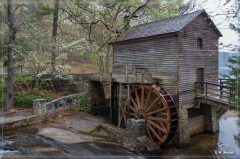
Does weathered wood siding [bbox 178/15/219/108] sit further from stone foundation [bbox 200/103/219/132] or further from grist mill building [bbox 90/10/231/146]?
stone foundation [bbox 200/103/219/132]

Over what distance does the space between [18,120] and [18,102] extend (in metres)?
2.51

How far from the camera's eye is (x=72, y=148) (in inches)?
347

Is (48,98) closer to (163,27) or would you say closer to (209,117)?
(163,27)

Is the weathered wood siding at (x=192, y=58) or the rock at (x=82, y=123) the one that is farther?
the rock at (x=82, y=123)

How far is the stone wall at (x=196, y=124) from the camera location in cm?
1264

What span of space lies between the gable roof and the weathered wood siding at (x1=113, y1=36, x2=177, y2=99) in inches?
13.6

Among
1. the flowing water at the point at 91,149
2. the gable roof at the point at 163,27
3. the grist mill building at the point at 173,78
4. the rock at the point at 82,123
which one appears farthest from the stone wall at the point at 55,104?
the gable roof at the point at 163,27

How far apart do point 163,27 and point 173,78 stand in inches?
116

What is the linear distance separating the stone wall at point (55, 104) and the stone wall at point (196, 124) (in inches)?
282

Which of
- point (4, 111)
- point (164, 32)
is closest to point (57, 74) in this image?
point (4, 111)

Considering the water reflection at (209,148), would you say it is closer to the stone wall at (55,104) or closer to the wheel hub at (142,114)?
the wheel hub at (142,114)

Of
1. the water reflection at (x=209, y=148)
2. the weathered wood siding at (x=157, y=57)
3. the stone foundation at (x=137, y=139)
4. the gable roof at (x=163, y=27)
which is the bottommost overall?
the water reflection at (x=209, y=148)

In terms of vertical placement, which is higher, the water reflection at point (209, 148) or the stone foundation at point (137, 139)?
the stone foundation at point (137, 139)

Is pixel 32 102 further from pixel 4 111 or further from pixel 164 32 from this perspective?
pixel 164 32
